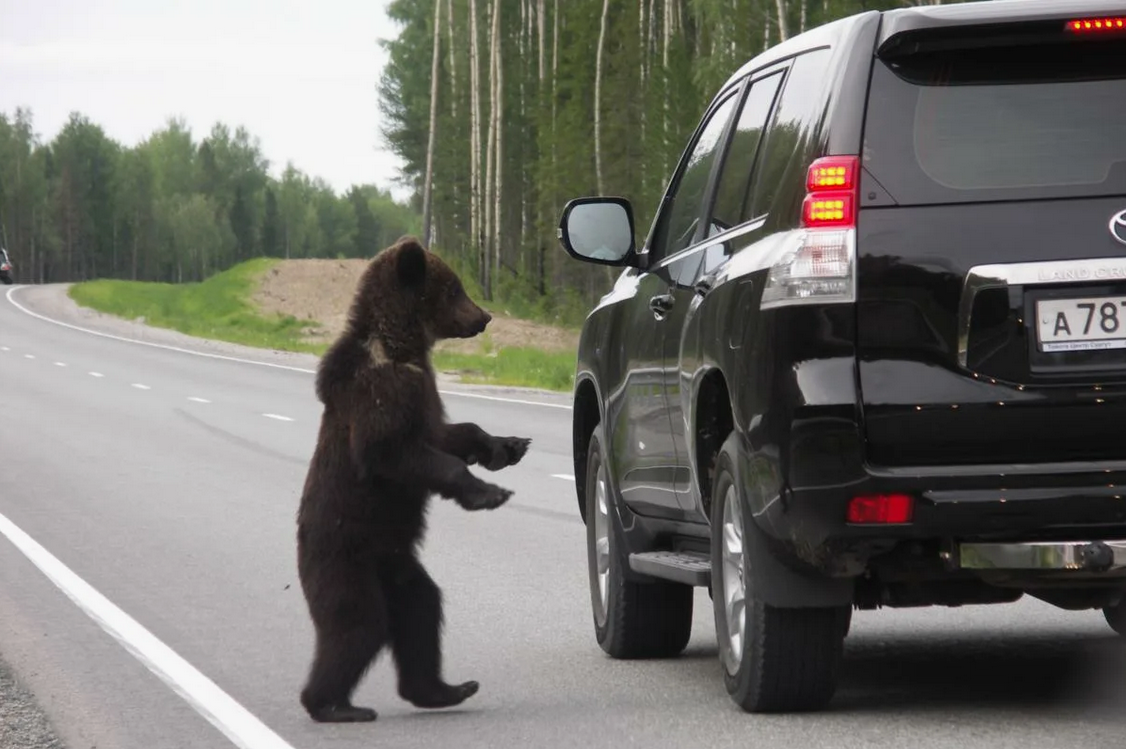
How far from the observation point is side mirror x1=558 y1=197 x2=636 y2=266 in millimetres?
8109

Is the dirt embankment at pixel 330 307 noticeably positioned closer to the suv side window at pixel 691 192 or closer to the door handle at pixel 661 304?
the suv side window at pixel 691 192

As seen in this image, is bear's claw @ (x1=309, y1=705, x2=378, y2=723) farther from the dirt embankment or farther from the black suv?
the dirt embankment

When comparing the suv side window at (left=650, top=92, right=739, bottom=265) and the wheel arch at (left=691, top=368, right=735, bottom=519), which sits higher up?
the suv side window at (left=650, top=92, right=739, bottom=265)

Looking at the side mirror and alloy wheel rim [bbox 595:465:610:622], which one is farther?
alloy wheel rim [bbox 595:465:610:622]

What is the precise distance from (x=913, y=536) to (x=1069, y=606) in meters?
1.17

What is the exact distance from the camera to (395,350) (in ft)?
23.0

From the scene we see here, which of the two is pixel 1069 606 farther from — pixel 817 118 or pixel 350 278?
pixel 350 278

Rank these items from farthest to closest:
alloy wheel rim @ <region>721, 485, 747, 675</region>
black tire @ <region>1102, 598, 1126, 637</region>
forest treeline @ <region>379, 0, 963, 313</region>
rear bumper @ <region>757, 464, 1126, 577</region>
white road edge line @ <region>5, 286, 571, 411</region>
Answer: forest treeline @ <region>379, 0, 963, 313</region> < white road edge line @ <region>5, 286, 571, 411</region> < black tire @ <region>1102, 598, 1126, 637</region> < alloy wheel rim @ <region>721, 485, 747, 675</region> < rear bumper @ <region>757, 464, 1126, 577</region>

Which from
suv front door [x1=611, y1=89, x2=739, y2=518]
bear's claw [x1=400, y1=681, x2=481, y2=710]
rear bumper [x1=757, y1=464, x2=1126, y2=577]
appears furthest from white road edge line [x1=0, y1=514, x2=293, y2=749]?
rear bumper [x1=757, y1=464, x2=1126, y2=577]

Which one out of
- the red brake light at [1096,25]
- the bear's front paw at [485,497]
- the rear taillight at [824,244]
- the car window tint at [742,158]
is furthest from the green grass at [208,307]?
the red brake light at [1096,25]

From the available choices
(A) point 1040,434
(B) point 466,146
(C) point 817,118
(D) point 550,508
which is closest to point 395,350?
(C) point 817,118

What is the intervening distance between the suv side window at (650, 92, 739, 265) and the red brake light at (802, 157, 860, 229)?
1506mm

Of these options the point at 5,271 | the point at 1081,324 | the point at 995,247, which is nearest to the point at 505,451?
the point at 995,247

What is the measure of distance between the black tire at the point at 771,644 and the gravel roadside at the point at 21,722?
2.20 m
